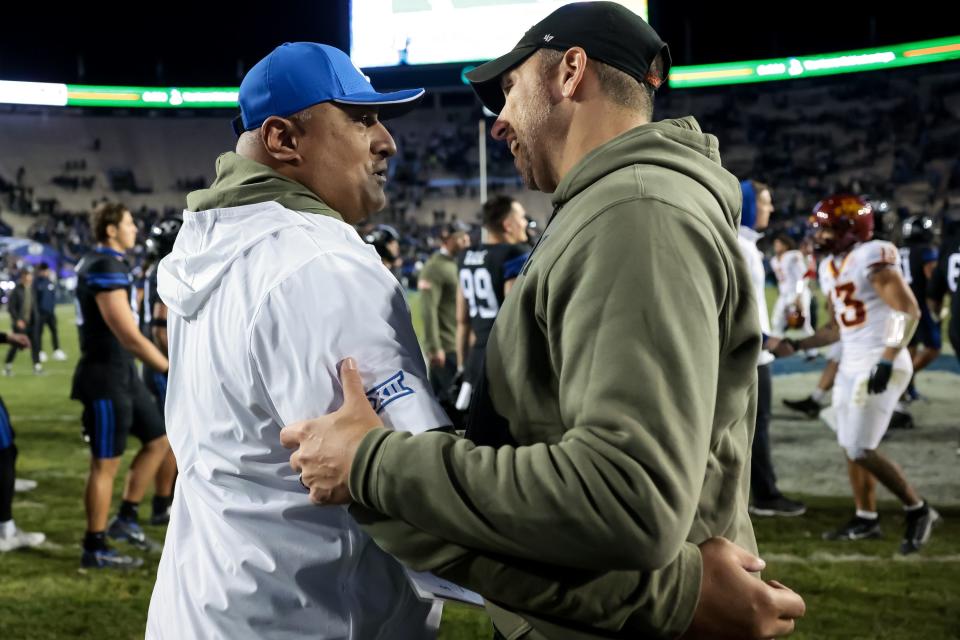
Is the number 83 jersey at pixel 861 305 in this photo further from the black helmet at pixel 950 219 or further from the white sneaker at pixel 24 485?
the black helmet at pixel 950 219

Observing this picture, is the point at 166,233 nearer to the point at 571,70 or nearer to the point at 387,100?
the point at 387,100

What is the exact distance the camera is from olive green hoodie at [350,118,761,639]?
1.11 meters

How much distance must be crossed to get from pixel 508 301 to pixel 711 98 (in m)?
31.4

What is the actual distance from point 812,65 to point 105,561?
72.8 feet

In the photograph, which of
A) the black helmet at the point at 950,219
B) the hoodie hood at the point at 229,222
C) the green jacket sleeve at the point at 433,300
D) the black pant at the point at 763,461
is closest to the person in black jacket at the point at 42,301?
the green jacket sleeve at the point at 433,300

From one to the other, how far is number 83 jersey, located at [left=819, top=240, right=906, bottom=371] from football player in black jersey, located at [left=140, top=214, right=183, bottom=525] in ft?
14.5

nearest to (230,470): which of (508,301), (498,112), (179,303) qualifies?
(179,303)

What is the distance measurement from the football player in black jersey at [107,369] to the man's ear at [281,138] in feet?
12.8

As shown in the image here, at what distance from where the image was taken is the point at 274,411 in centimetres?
153

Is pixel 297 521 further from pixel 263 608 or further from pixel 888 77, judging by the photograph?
pixel 888 77

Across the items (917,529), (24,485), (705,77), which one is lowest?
(24,485)

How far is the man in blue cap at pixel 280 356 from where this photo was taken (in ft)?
4.67

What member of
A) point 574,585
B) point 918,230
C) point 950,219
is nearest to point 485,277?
point 918,230

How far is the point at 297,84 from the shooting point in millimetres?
1718
